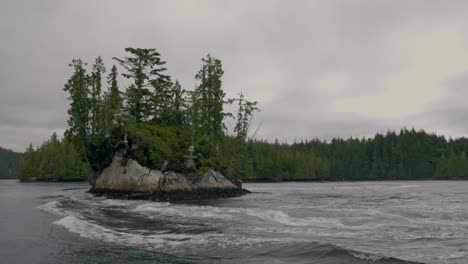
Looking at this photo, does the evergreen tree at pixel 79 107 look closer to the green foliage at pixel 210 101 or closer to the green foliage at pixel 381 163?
the green foliage at pixel 210 101

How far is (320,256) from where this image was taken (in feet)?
46.6

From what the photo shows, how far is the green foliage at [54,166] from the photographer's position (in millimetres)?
142250

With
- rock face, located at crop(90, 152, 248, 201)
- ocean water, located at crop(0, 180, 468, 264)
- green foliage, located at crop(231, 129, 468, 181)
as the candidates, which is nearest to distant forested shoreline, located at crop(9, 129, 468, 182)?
green foliage, located at crop(231, 129, 468, 181)

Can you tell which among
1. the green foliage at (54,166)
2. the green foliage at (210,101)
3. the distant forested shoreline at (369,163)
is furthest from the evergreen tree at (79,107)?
the distant forested shoreline at (369,163)

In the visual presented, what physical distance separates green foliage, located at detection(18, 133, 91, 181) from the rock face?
9369 centimetres

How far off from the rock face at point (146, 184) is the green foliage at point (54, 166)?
307ft

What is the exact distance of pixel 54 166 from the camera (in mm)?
146375

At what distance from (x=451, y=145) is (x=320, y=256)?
21118 centimetres

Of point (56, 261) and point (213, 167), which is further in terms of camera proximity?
point (213, 167)

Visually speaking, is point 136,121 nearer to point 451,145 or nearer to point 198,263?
point 198,263

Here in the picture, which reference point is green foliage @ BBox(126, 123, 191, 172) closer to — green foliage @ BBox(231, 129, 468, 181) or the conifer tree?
the conifer tree

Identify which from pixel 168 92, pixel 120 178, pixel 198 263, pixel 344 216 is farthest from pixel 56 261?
pixel 168 92

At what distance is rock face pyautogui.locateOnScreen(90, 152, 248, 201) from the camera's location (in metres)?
46.6

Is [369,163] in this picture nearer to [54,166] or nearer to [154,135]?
[54,166]
